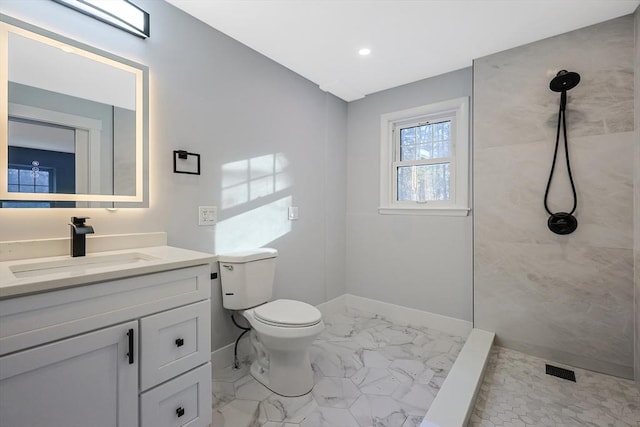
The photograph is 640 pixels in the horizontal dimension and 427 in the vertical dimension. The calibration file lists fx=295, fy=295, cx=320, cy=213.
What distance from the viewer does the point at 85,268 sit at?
4.05 feet

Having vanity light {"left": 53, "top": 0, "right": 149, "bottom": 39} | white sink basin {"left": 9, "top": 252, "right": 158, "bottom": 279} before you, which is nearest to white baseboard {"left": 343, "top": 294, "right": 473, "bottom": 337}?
white sink basin {"left": 9, "top": 252, "right": 158, "bottom": 279}

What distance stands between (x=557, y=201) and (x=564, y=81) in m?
0.78

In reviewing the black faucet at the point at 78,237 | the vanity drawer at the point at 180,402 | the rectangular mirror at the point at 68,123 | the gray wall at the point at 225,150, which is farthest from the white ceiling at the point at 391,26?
the vanity drawer at the point at 180,402

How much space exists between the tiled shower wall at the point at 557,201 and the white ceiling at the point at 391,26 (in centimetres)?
20

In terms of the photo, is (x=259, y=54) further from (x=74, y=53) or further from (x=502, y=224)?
(x=502, y=224)

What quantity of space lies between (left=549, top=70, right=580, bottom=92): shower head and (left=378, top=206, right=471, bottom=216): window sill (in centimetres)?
100

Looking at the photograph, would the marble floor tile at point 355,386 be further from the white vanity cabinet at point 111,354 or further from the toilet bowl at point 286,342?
the white vanity cabinet at point 111,354

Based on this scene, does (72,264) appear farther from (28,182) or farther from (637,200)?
(637,200)

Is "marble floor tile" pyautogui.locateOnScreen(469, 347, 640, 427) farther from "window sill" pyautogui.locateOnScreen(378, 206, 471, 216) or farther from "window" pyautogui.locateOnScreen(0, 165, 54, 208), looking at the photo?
"window" pyautogui.locateOnScreen(0, 165, 54, 208)

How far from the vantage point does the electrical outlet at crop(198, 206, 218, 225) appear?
1880 millimetres

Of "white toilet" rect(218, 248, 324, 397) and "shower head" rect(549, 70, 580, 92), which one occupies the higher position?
"shower head" rect(549, 70, 580, 92)

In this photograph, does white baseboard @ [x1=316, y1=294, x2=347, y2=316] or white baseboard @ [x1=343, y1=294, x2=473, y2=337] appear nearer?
white baseboard @ [x1=343, y1=294, x2=473, y2=337]

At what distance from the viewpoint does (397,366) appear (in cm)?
203

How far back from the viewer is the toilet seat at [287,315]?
5.40 ft
